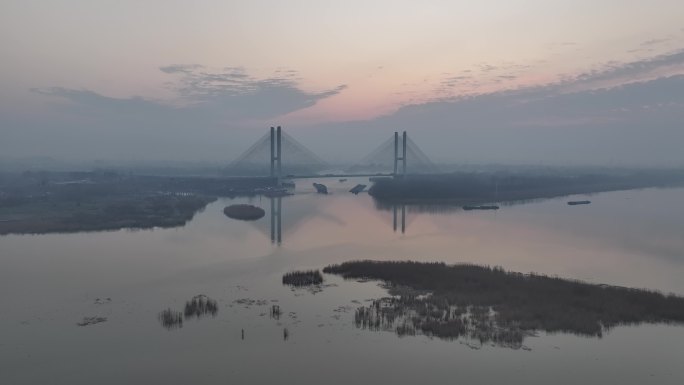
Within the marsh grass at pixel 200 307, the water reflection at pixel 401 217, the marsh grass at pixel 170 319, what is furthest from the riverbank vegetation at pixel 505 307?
the water reflection at pixel 401 217

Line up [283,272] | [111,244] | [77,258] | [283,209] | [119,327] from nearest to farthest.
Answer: [119,327] → [283,272] → [77,258] → [111,244] → [283,209]

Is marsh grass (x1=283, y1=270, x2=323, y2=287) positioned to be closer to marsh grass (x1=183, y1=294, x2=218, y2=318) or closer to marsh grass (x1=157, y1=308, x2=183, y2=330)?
marsh grass (x1=183, y1=294, x2=218, y2=318)

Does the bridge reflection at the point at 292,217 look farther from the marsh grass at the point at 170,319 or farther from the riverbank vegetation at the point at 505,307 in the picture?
the marsh grass at the point at 170,319

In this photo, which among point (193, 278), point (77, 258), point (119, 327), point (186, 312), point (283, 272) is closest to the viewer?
point (119, 327)

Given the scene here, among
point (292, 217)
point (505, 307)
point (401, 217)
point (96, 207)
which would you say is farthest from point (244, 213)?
point (505, 307)

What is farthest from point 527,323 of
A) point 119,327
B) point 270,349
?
point 119,327

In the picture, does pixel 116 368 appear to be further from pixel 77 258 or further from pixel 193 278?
pixel 77 258
